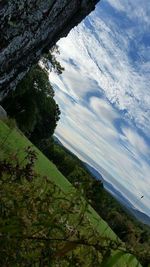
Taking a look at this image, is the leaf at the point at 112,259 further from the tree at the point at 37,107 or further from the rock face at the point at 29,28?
the tree at the point at 37,107

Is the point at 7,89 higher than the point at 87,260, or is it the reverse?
the point at 7,89

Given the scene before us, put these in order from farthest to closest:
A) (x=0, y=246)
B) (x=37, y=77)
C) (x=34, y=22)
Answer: (x=37, y=77)
(x=0, y=246)
(x=34, y=22)

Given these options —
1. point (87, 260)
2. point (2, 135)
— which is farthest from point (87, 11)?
Result: point (2, 135)

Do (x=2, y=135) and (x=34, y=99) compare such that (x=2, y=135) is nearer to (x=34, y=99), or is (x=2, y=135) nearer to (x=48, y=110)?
(x=34, y=99)

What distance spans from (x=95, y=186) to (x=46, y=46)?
1.31 meters

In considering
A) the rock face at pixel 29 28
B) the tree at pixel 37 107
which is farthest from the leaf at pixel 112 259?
the tree at pixel 37 107

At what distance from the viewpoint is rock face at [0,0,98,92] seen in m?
3.54

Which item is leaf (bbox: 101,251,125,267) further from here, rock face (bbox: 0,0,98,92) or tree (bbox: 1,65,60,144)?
tree (bbox: 1,65,60,144)

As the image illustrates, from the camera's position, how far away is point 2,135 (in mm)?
17797

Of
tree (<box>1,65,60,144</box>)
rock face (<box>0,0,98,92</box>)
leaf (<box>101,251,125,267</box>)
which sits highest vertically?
tree (<box>1,65,60,144</box>)

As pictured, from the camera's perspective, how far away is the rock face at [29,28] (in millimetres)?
3537

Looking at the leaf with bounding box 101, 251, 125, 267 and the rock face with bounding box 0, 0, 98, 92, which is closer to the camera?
the leaf with bounding box 101, 251, 125, 267

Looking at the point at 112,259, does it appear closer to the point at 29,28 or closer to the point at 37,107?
the point at 29,28

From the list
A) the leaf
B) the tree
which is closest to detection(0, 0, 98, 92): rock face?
the leaf
